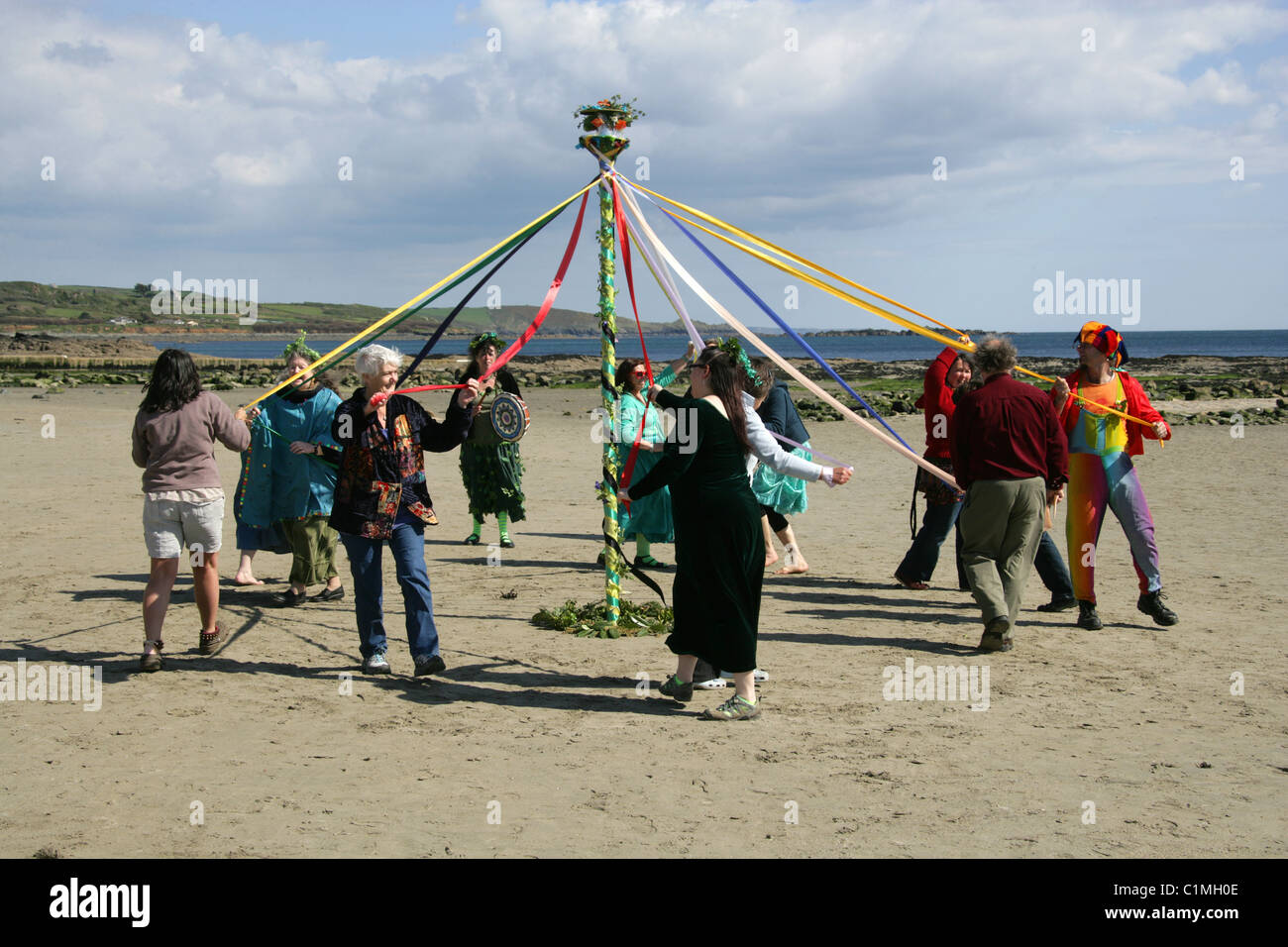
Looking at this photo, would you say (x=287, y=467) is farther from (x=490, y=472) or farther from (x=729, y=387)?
(x=729, y=387)

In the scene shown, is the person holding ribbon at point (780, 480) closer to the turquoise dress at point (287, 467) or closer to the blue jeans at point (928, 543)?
the blue jeans at point (928, 543)

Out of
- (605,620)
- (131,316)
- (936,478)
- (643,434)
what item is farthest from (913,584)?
(131,316)

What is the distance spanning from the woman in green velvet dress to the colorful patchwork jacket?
128 cm

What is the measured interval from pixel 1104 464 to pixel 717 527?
137 inches

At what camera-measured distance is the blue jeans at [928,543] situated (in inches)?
344

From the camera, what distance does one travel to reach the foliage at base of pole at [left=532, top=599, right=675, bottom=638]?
7348 mm

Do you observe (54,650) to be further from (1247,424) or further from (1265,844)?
(1247,424)

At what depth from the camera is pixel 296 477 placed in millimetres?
8031

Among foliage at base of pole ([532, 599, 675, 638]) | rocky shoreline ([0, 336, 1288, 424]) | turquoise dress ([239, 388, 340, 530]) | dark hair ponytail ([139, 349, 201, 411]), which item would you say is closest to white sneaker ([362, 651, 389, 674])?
foliage at base of pole ([532, 599, 675, 638])

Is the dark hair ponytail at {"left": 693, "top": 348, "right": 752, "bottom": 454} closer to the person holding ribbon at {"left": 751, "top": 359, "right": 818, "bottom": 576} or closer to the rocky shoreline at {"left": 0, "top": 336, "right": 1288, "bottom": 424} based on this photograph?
the person holding ribbon at {"left": 751, "top": 359, "right": 818, "bottom": 576}

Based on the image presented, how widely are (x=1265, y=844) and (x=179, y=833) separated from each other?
407cm

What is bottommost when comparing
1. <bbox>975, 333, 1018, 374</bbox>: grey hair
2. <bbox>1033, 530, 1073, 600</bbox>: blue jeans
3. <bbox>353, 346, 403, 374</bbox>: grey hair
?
<bbox>1033, 530, 1073, 600</bbox>: blue jeans

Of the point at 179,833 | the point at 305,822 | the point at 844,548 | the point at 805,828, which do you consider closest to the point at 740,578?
the point at 805,828

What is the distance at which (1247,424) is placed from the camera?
23141mm
